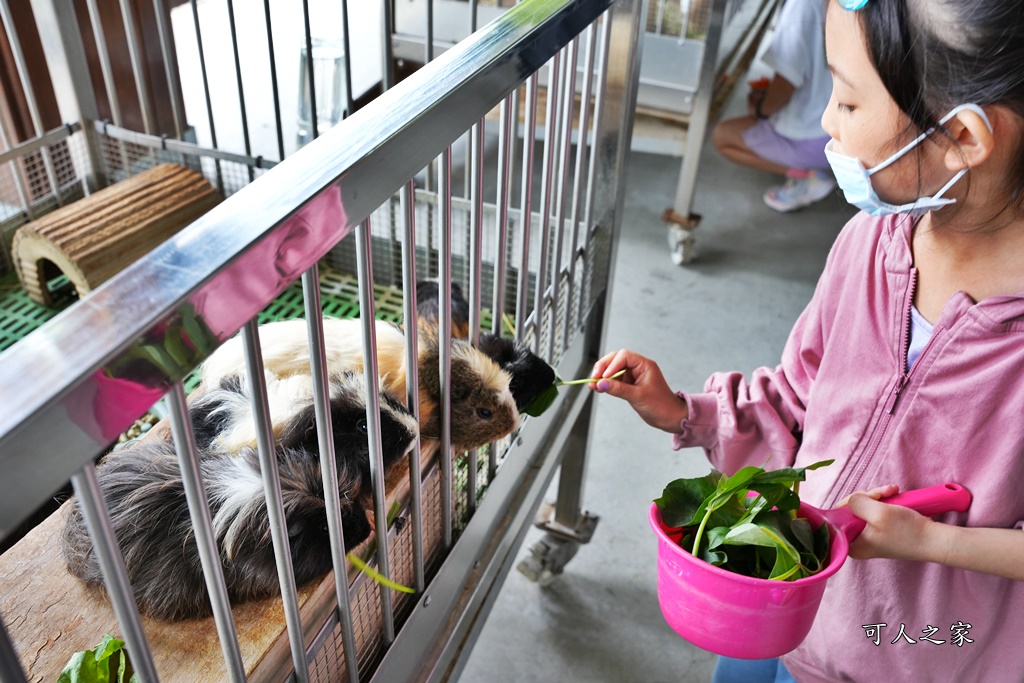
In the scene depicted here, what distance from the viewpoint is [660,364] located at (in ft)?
7.13

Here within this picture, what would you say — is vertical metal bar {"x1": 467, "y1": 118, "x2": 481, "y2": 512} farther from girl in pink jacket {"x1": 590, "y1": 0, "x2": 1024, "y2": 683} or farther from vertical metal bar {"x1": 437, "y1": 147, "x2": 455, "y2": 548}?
girl in pink jacket {"x1": 590, "y1": 0, "x2": 1024, "y2": 683}

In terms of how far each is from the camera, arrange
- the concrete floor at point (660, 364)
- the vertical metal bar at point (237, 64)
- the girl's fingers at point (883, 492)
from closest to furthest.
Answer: the girl's fingers at point (883, 492) < the vertical metal bar at point (237, 64) < the concrete floor at point (660, 364)

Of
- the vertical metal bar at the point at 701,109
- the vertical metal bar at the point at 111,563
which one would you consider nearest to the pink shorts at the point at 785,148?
the vertical metal bar at the point at 701,109

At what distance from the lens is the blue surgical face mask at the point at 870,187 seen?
0.68 m

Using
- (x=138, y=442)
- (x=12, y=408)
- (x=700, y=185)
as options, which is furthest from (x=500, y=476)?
(x=700, y=185)

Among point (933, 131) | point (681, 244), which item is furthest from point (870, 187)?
point (681, 244)

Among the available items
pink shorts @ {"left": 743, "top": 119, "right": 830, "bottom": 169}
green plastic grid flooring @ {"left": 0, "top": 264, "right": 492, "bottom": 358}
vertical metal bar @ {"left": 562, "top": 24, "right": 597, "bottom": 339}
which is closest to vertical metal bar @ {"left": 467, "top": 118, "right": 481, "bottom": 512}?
vertical metal bar @ {"left": 562, "top": 24, "right": 597, "bottom": 339}

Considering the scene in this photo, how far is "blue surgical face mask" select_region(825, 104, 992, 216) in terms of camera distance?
68 cm

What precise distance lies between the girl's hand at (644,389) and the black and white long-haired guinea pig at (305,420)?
32 centimetres

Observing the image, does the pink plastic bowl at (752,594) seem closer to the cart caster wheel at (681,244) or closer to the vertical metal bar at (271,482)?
the vertical metal bar at (271,482)

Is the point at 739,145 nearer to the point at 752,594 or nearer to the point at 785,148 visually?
the point at 785,148

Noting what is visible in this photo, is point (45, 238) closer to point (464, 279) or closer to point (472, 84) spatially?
point (464, 279)

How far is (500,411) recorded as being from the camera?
31.8 inches

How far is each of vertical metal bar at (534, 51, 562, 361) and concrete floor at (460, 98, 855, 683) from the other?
0.45 metres
